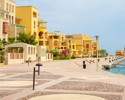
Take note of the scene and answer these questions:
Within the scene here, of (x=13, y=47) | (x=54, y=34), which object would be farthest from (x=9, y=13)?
(x=54, y=34)

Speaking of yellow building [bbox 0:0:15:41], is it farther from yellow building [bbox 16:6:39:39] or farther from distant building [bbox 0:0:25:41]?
yellow building [bbox 16:6:39:39]

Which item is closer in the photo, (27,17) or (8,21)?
(8,21)

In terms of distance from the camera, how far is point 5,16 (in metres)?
63.3

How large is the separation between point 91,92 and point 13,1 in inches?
2323

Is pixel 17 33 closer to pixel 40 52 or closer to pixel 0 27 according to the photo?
pixel 40 52

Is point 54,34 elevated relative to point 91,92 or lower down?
elevated

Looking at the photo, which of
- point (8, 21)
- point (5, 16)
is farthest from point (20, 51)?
point (5, 16)

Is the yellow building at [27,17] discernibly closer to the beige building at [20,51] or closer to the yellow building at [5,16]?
the yellow building at [5,16]

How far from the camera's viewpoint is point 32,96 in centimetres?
1239

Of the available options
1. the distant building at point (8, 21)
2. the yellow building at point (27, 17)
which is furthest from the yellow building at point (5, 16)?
the yellow building at point (27, 17)

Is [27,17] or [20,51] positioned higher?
[27,17]

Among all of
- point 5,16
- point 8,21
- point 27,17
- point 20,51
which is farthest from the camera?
point 27,17

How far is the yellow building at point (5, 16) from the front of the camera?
54.9m

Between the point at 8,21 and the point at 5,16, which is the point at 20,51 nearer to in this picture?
the point at 8,21
